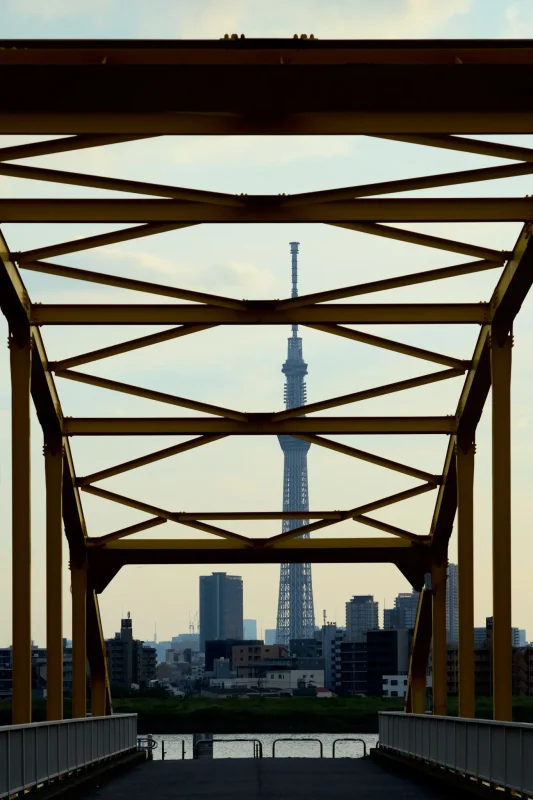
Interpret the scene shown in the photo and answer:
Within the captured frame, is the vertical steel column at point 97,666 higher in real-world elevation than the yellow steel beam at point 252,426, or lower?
lower

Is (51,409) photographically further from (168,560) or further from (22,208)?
(22,208)

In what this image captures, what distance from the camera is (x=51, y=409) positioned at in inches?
1156

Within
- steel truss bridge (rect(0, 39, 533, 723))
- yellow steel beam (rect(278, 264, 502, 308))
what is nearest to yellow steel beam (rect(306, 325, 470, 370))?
steel truss bridge (rect(0, 39, 533, 723))

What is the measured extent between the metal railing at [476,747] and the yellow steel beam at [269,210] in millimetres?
6623

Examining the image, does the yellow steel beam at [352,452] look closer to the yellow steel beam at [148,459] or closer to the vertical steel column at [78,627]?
the yellow steel beam at [148,459]

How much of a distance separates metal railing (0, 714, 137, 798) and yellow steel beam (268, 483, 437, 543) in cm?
657

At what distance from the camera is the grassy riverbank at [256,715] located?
130 metres

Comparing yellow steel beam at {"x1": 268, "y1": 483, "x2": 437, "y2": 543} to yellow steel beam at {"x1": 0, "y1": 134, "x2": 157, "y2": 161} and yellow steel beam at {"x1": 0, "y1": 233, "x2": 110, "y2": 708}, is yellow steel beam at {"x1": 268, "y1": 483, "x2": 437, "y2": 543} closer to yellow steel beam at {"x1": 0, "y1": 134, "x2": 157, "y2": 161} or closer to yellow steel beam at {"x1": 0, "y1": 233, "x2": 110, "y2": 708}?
yellow steel beam at {"x1": 0, "y1": 233, "x2": 110, "y2": 708}

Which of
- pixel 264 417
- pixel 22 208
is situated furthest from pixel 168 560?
pixel 22 208

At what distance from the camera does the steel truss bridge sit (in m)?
13.1

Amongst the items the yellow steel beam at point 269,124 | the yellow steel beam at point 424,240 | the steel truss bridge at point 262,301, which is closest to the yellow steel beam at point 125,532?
the steel truss bridge at point 262,301

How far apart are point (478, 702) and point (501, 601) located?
11314 cm

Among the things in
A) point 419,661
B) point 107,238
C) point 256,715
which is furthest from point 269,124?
point 256,715

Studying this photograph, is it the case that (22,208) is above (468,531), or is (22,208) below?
above
